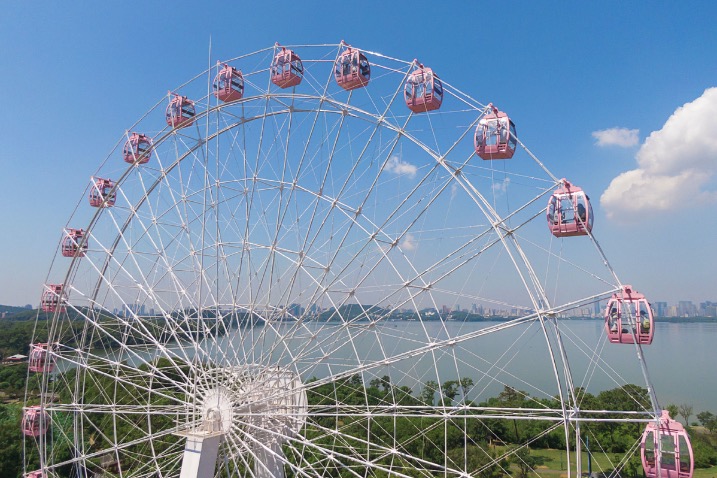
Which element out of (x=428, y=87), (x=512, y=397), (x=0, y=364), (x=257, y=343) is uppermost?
(x=428, y=87)

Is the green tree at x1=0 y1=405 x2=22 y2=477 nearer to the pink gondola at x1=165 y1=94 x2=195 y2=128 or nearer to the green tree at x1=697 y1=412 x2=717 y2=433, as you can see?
the pink gondola at x1=165 y1=94 x2=195 y2=128

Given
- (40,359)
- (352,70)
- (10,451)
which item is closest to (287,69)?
(352,70)

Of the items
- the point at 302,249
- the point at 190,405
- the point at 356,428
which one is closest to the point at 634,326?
the point at 302,249

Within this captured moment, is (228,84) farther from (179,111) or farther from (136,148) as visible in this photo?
(136,148)

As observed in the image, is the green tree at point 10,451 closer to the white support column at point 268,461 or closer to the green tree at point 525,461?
the white support column at point 268,461

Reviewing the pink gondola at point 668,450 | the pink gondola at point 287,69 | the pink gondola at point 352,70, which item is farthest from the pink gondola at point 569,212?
the pink gondola at point 287,69

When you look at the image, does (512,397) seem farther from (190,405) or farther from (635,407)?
(190,405)

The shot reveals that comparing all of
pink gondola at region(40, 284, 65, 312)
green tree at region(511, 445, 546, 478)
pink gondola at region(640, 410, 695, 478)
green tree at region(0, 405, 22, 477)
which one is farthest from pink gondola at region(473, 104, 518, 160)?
green tree at region(0, 405, 22, 477)
